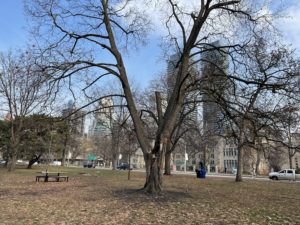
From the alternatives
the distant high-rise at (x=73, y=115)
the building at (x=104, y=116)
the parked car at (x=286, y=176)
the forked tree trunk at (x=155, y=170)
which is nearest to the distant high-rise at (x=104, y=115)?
the building at (x=104, y=116)

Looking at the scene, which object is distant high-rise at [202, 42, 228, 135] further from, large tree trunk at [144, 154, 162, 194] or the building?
the building

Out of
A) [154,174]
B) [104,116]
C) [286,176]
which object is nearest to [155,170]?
[154,174]

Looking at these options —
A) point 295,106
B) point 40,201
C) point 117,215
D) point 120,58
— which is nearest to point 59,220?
point 117,215

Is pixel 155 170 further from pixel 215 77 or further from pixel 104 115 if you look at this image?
pixel 104 115

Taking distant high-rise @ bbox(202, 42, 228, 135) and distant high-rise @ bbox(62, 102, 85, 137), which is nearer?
distant high-rise @ bbox(202, 42, 228, 135)

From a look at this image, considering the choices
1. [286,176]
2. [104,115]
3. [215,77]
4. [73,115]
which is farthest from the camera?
[104,115]

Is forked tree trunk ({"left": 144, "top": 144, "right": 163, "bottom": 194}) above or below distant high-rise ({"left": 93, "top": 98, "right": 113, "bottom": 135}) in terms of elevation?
below

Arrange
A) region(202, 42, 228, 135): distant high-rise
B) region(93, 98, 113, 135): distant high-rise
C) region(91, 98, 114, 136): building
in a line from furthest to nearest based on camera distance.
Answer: region(91, 98, 114, 136): building
region(93, 98, 113, 135): distant high-rise
region(202, 42, 228, 135): distant high-rise

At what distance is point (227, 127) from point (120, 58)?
624cm

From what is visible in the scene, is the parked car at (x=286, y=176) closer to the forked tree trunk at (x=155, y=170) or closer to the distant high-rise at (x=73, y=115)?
the distant high-rise at (x=73, y=115)

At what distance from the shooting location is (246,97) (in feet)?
42.7

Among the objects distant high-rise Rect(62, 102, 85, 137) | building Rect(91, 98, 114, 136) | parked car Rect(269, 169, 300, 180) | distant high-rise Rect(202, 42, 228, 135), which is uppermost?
building Rect(91, 98, 114, 136)

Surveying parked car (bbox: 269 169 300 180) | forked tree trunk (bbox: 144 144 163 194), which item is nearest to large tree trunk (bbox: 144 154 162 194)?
forked tree trunk (bbox: 144 144 163 194)

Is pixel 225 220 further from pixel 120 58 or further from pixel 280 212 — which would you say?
pixel 120 58
